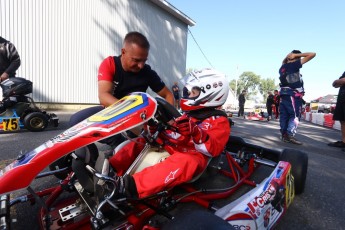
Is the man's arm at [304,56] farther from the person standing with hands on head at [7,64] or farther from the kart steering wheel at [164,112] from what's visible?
the person standing with hands on head at [7,64]

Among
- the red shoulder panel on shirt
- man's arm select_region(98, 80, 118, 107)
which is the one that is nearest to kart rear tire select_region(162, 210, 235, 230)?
man's arm select_region(98, 80, 118, 107)

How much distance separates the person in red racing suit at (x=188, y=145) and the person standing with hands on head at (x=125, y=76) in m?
0.44

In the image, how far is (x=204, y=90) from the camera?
6.23 feet

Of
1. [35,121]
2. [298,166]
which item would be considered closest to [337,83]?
[298,166]

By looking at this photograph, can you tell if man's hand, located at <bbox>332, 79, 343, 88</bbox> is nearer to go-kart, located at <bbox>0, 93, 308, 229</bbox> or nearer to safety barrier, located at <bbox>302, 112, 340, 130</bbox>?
go-kart, located at <bbox>0, 93, 308, 229</bbox>

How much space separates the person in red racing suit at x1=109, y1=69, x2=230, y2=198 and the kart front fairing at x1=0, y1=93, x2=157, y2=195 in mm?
226

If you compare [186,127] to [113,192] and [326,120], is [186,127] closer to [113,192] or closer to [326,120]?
[113,192]

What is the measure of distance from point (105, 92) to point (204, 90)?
839 millimetres

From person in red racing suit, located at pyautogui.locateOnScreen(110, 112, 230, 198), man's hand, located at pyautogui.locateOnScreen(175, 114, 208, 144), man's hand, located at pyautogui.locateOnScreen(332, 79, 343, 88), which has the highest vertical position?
man's hand, located at pyautogui.locateOnScreen(332, 79, 343, 88)

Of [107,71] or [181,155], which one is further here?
[107,71]

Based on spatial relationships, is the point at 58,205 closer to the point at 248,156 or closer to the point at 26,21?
the point at 248,156

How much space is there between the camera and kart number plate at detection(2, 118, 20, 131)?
13.5 ft

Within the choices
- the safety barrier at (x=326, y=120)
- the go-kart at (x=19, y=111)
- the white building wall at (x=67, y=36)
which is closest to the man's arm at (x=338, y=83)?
the go-kart at (x=19, y=111)

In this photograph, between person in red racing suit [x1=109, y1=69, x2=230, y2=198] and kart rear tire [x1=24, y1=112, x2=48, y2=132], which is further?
kart rear tire [x1=24, y1=112, x2=48, y2=132]
